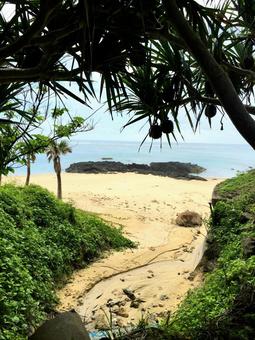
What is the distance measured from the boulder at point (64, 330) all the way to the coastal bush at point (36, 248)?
3.65 feet

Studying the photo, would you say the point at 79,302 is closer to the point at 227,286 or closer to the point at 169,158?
the point at 227,286

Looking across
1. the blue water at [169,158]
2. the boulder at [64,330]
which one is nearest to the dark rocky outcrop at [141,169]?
the blue water at [169,158]

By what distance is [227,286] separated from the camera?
4.01m

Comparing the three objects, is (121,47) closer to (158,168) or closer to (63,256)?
(63,256)

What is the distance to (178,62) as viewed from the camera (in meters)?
2.89

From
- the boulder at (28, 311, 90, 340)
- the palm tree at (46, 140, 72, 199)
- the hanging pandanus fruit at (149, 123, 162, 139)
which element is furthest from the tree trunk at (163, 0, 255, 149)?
the palm tree at (46, 140, 72, 199)

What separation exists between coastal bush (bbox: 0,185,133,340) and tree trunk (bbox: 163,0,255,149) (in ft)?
9.41

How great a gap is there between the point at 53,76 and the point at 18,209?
572cm

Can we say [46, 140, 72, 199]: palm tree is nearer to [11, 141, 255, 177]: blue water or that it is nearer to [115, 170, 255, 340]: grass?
[11, 141, 255, 177]: blue water

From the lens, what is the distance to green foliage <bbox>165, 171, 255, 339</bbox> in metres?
2.51

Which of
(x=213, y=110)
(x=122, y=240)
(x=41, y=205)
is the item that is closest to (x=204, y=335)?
(x=213, y=110)

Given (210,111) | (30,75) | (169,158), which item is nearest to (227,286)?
(210,111)

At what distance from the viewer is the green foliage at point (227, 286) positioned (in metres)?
2.51

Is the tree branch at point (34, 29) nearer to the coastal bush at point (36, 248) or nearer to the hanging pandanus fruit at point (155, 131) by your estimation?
the hanging pandanus fruit at point (155, 131)
